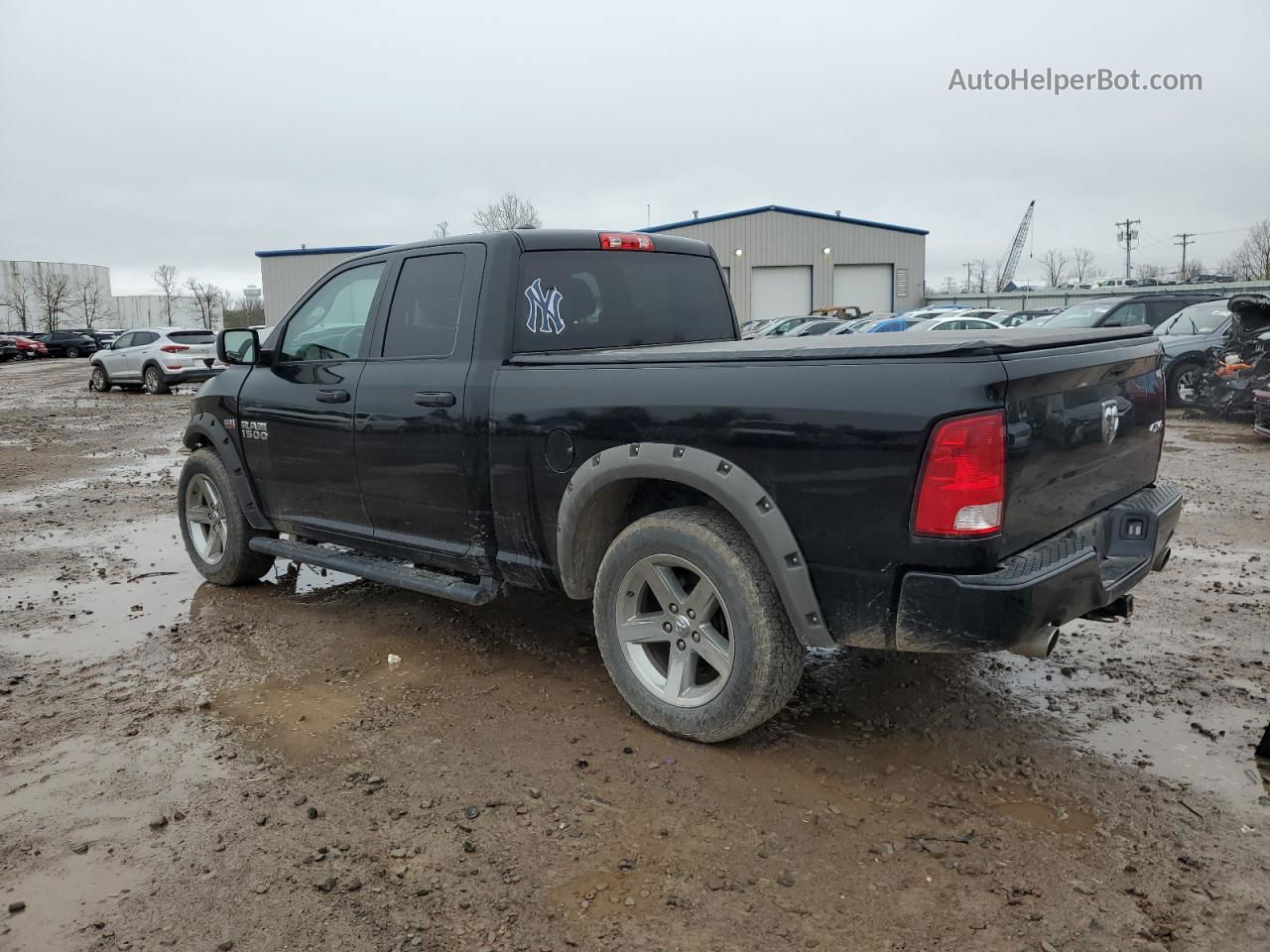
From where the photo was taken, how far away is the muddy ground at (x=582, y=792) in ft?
8.77

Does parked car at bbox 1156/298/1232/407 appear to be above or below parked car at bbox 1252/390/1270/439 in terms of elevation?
above

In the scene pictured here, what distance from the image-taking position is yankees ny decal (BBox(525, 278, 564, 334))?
4.33 meters

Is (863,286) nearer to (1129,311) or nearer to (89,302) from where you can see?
(1129,311)

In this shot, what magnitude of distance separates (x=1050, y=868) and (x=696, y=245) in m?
3.52

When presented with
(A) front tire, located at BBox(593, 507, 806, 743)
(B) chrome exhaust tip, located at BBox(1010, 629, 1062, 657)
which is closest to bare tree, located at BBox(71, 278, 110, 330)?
(A) front tire, located at BBox(593, 507, 806, 743)

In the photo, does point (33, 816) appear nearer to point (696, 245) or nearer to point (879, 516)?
point (879, 516)

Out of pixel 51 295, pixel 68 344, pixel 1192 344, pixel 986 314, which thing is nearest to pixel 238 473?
pixel 1192 344

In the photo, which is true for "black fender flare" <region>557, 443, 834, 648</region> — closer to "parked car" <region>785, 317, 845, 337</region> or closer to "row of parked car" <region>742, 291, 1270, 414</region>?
"row of parked car" <region>742, 291, 1270, 414</region>

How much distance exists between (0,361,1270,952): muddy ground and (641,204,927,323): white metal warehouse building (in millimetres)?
42822

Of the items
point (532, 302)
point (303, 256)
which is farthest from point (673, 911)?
point (303, 256)

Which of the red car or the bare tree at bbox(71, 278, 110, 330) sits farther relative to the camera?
the bare tree at bbox(71, 278, 110, 330)

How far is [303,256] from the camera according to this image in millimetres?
47156

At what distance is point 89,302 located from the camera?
89.7 metres

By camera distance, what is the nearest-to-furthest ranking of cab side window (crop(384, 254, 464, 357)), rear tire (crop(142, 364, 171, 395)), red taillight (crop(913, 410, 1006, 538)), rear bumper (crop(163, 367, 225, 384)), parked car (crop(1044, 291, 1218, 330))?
1. red taillight (crop(913, 410, 1006, 538))
2. cab side window (crop(384, 254, 464, 357))
3. parked car (crop(1044, 291, 1218, 330))
4. rear bumper (crop(163, 367, 225, 384))
5. rear tire (crop(142, 364, 171, 395))
